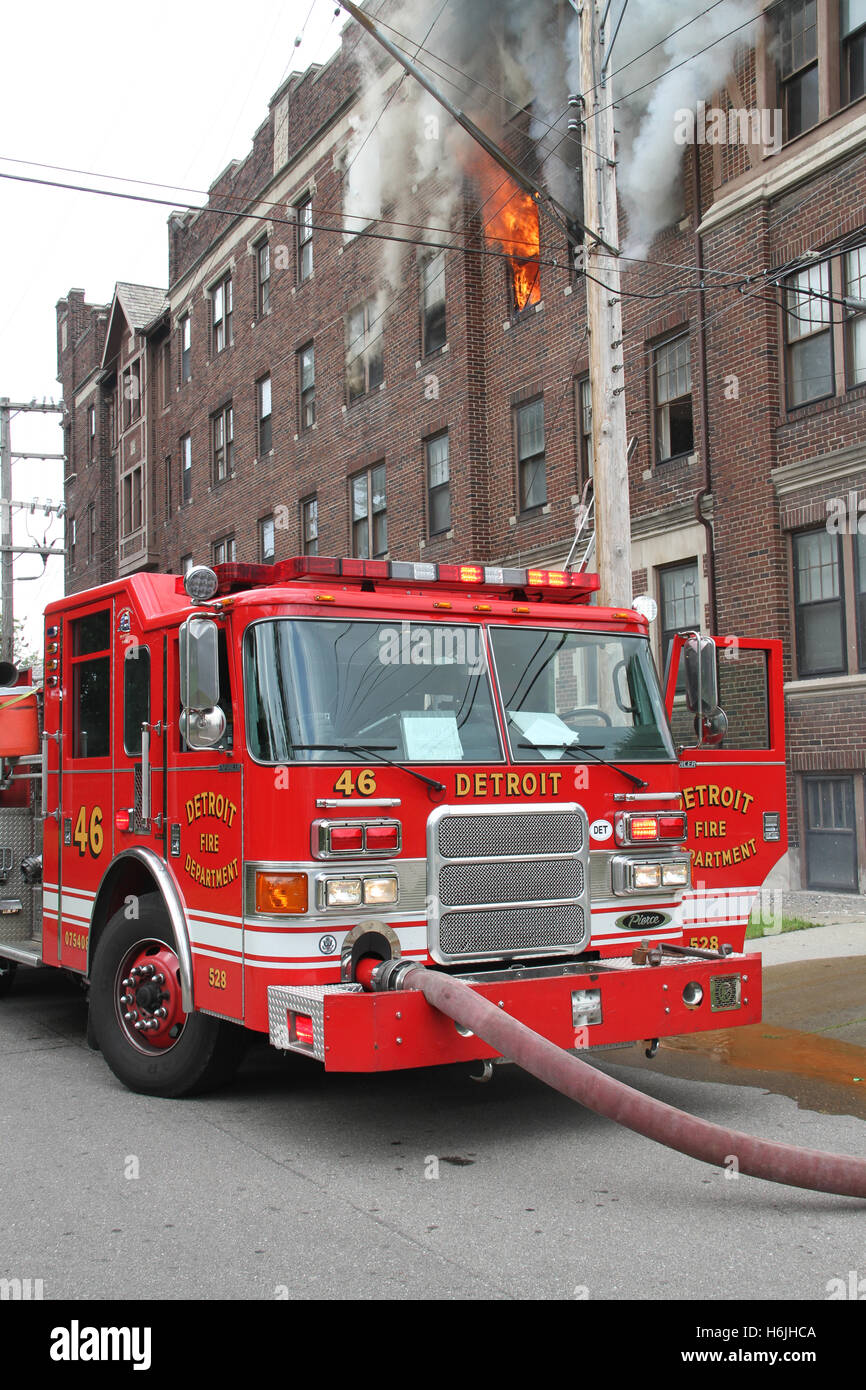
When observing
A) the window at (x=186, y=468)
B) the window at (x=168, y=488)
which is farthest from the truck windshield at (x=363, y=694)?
the window at (x=168, y=488)

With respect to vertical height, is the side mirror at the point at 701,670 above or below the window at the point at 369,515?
below

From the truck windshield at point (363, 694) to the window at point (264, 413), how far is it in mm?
21806

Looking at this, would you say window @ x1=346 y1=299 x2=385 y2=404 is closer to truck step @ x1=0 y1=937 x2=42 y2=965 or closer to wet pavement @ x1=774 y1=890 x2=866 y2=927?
wet pavement @ x1=774 y1=890 x2=866 y2=927

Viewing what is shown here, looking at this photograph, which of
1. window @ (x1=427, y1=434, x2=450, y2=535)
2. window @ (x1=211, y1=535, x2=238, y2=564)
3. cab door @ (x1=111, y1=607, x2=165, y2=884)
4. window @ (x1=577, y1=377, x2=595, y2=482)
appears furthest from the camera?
window @ (x1=211, y1=535, x2=238, y2=564)

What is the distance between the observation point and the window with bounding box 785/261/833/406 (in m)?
13.9

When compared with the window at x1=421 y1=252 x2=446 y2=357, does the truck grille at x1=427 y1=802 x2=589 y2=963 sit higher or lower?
lower

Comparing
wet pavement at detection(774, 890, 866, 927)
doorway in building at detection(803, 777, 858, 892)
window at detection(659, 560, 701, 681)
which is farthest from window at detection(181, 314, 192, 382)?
wet pavement at detection(774, 890, 866, 927)

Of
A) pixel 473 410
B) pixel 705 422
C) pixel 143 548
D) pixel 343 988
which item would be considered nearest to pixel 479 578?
pixel 343 988

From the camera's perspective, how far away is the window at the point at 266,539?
87.6 feet

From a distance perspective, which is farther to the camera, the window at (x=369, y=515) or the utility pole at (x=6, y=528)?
the utility pole at (x=6, y=528)

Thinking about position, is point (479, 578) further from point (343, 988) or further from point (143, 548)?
point (143, 548)

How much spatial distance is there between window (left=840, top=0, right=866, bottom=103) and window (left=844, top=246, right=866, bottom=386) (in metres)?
1.77

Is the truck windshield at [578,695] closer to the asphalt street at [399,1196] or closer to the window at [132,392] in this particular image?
the asphalt street at [399,1196]

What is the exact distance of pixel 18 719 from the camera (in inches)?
334
